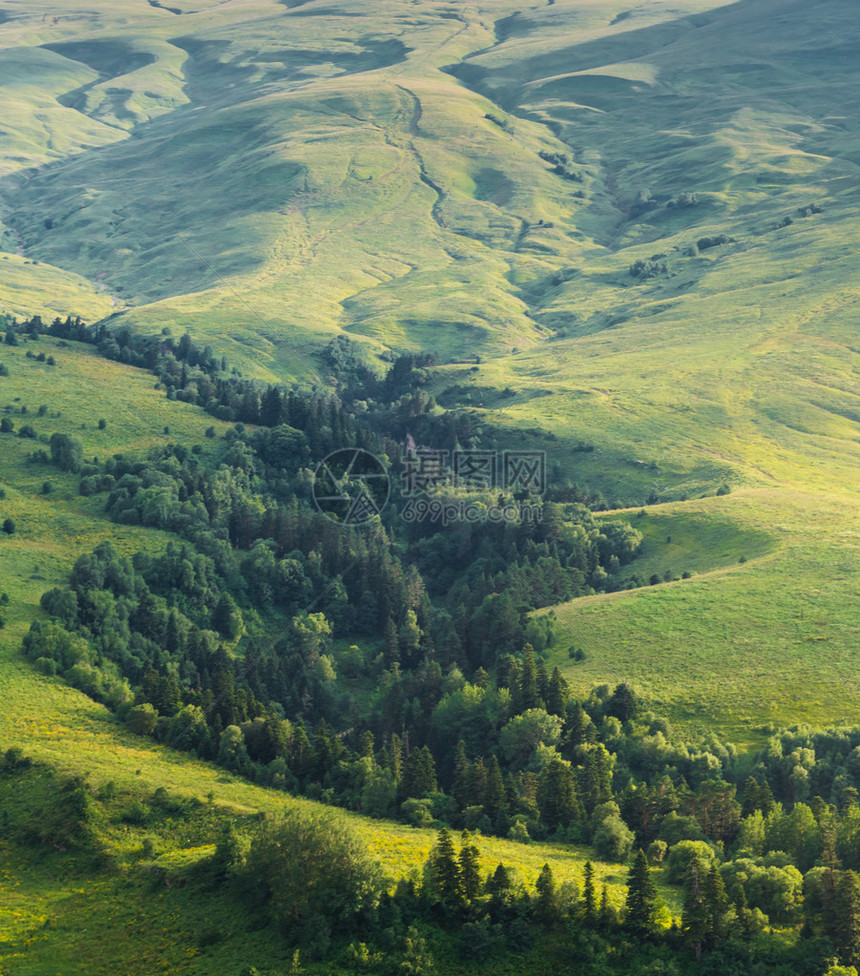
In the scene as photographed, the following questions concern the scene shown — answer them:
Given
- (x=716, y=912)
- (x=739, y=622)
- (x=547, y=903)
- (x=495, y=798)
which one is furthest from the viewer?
(x=739, y=622)

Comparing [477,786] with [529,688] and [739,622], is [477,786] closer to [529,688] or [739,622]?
[529,688]

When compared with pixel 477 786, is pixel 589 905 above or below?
above

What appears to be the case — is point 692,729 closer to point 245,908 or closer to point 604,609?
point 604,609

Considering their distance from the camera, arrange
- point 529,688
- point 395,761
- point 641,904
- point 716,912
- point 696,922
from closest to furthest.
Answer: point 696,922
point 716,912
point 641,904
point 395,761
point 529,688

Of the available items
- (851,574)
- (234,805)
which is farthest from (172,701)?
(851,574)

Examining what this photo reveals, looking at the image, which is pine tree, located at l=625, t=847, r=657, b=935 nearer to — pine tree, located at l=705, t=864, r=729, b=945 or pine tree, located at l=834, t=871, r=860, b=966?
pine tree, located at l=705, t=864, r=729, b=945

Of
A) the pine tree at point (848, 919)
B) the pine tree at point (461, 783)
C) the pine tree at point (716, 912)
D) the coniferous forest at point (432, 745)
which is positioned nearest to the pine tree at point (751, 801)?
the coniferous forest at point (432, 745)

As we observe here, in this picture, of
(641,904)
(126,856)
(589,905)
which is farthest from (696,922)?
(126,856)

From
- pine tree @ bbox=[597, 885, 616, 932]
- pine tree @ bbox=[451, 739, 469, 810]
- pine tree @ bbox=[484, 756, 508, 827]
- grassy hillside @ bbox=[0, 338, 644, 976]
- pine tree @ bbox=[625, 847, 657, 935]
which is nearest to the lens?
grassy hillside @ bbox=[0, 338, 644, 976]

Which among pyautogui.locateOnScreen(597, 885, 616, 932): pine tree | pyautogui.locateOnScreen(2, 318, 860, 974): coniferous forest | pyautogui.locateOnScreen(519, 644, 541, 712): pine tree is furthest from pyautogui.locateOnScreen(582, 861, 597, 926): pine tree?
pyautogui.locateOnScreen(519, 644, 541, 712): pine tree

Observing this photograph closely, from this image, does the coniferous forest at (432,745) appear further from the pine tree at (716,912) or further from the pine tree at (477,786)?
the pine tree at (477,786)
